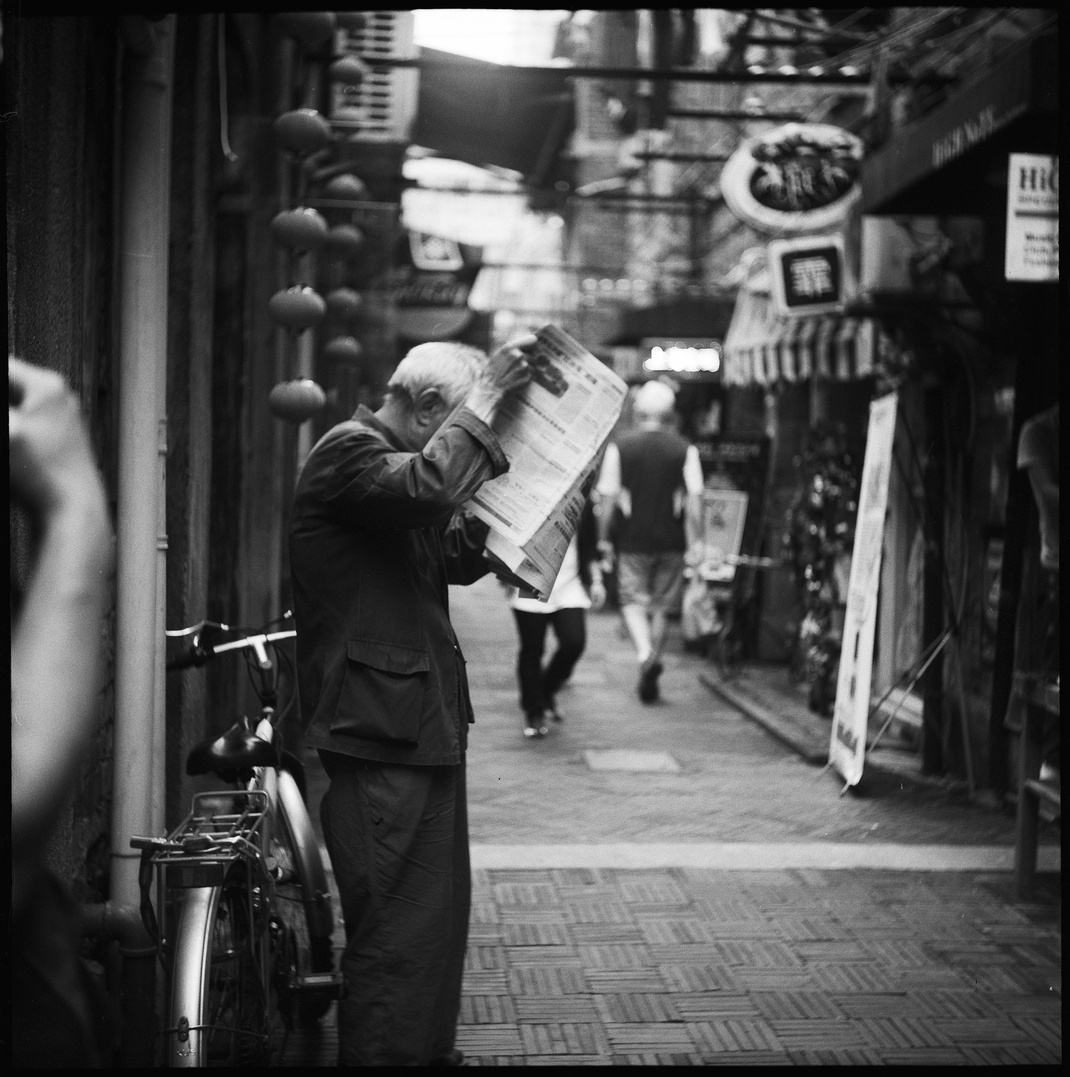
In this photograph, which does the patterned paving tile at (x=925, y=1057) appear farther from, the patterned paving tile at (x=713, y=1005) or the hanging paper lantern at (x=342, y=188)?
the hanging paper lantern at (x=342, y=188)

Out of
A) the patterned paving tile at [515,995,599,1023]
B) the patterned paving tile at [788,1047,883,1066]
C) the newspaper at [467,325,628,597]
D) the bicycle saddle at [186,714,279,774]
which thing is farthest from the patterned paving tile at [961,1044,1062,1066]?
the bicycle saddle at [186,714,279,774]

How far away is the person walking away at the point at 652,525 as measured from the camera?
10219mm

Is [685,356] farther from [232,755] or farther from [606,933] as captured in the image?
[232,755]

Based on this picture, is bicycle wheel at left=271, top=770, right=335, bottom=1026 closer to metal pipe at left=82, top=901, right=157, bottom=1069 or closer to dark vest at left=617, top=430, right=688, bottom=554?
metal pipe at left=82, top=901, right=157, bottom=1069

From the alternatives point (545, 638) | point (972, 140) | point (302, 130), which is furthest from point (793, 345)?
point (302, 130)

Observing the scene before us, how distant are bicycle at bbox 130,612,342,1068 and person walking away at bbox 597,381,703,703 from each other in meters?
6.13

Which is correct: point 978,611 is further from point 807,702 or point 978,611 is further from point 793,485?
point 793,485

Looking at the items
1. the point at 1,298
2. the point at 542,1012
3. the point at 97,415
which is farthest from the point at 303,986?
the point at 1,298

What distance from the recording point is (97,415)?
430cm

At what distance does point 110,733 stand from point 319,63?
211 inches

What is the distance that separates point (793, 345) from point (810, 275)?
5.62 ft

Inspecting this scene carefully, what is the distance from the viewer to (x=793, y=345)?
10609 millimetres

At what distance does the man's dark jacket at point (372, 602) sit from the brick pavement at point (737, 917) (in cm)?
50

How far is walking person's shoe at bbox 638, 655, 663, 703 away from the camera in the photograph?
1015cm
